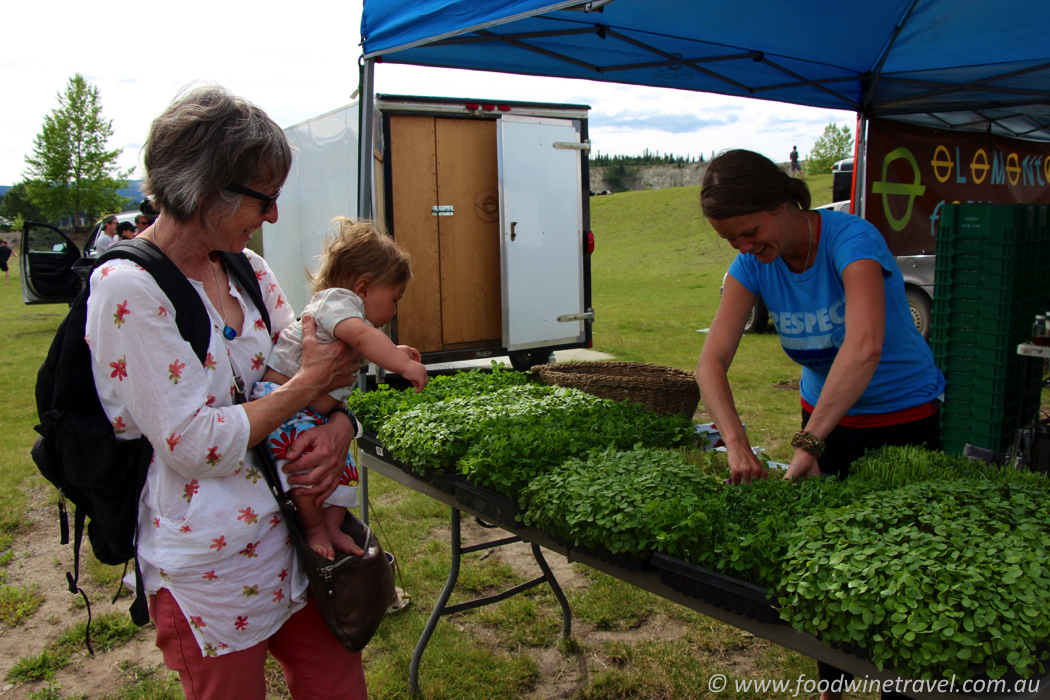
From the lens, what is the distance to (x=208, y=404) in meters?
1.44

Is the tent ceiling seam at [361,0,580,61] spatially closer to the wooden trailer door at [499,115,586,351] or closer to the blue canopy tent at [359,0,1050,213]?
the blue canopy tent at [359,0,1050,213]

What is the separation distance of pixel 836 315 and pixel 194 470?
2.00 metres

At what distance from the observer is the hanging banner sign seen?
18.3 feet

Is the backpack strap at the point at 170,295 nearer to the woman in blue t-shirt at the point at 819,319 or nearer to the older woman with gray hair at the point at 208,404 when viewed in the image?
the older woman with gray hair at the point at 208,404

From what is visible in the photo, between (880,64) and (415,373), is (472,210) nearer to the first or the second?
(880,64)

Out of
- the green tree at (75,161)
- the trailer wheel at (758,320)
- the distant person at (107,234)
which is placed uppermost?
the green tree at (75,161)

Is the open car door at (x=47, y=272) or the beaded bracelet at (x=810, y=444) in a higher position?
the open car door at (x=47, y=272)

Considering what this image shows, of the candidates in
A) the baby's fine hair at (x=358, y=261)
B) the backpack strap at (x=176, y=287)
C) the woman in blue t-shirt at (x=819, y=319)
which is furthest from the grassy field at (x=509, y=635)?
the backpack strap at (x=176, y=287)

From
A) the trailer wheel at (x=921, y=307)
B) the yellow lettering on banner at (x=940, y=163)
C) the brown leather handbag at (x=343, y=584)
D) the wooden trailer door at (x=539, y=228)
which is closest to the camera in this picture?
the brown leather handbag at (x=343, y=584)

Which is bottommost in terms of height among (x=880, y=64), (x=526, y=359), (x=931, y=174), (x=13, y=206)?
(x=526, y=359)

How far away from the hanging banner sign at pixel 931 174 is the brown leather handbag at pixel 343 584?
5185 mm

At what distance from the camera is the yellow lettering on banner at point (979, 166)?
6.45m

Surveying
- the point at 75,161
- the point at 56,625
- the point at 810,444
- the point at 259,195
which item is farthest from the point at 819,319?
the point at 75,161

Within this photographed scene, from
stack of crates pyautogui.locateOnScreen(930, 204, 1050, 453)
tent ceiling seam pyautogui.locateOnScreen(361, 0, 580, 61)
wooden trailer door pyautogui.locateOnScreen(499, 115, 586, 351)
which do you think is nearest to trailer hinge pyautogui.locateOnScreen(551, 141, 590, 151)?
wooden trailer door pyautogui.locateOnScreen(499, 115, 586, 351)
